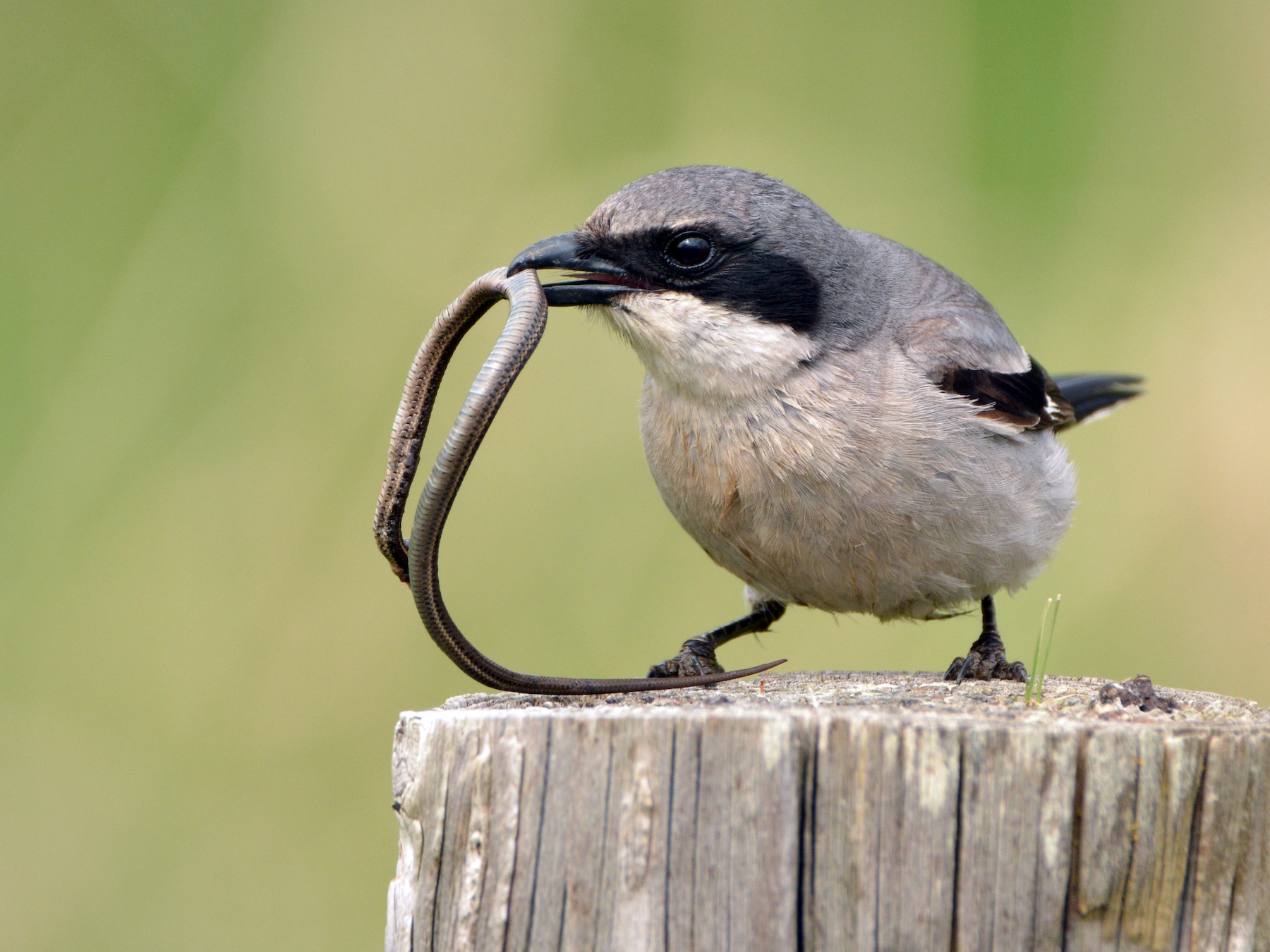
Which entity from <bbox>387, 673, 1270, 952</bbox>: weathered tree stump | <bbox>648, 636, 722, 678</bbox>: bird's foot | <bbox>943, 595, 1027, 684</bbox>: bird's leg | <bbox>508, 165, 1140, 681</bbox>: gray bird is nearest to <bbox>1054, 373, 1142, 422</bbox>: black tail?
<bbox>943, 595, 1027, 684</bbox>: bird's leg

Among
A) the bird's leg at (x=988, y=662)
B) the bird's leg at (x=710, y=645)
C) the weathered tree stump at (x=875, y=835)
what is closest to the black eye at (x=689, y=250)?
the bird's leg at (x=710, y=645)

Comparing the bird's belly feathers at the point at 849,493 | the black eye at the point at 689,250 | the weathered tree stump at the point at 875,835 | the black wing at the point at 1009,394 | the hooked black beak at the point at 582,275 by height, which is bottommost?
the weathered tree stump at the point at 875,835

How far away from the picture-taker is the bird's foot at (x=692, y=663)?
4.30m

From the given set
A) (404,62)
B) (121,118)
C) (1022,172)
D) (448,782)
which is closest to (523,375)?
(404,62)

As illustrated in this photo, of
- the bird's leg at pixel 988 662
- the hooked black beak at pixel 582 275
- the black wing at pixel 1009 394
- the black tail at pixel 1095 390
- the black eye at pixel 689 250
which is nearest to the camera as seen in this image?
the hooked black beak at pixel 582 275

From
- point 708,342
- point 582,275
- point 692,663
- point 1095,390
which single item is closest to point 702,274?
point 708,342

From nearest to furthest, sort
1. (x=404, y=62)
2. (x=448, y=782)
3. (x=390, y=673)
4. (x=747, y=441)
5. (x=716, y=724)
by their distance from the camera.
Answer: (x=716, y=724), (x=448, y=782), (x=747, y=441), (x=390, y=673), (x=404, y=62)

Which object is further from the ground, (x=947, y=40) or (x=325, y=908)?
(x=947, y=40)

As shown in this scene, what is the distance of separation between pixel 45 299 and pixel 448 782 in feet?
15.4

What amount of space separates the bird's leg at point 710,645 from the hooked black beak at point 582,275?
4.05 feet

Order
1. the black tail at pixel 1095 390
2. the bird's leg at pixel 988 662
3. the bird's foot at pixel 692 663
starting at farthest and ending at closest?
the black tail at pixel 1095 390 < the bird's foot at pixel 692 663 < the bird's leg at pixel 988 662

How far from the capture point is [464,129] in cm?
672

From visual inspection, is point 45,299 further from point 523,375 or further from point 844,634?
point 844,634

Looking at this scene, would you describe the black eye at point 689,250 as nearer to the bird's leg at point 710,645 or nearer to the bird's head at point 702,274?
the bird's head at point 702,274
